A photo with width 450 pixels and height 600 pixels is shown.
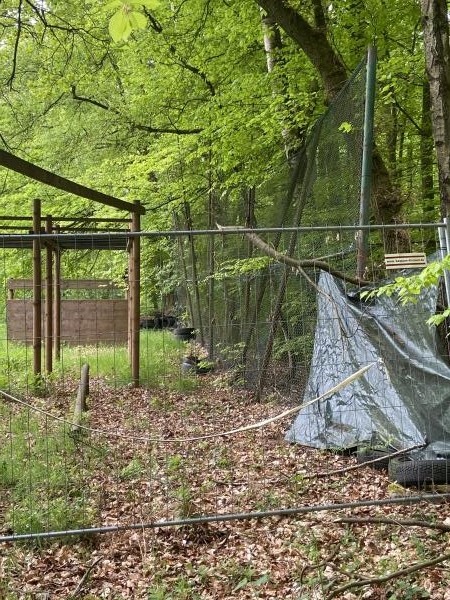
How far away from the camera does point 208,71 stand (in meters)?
10.4

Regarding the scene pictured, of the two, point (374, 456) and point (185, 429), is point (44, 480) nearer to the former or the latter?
point (185, 429)

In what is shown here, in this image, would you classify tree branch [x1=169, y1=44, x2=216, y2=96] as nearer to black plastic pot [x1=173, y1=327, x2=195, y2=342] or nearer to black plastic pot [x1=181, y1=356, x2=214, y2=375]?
black plastic pot [x1=181, y1=356, x2=214, y2=375]

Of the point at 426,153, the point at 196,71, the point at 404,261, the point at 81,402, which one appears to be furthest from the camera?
the point at 196,71

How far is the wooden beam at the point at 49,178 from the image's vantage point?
18.6 ft

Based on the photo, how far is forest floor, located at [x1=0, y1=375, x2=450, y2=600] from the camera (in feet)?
11.1

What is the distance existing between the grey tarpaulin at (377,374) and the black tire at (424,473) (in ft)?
0.83

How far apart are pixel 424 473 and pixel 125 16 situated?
399 cm

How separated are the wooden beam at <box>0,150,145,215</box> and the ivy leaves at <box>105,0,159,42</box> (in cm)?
387

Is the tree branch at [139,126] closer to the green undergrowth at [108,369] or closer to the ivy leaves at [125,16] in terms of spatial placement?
the green undergrowth at [108,369]

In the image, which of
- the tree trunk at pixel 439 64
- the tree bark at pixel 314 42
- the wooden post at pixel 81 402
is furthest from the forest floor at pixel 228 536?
the tree bark at pixel 314 42

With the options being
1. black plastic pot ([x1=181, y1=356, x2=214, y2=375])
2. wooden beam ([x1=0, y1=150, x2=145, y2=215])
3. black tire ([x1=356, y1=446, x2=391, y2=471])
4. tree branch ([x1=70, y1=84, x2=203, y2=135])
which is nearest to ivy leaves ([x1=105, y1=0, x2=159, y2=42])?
wooden beam ([x1=0, y1=150, x2=145, y2=215])

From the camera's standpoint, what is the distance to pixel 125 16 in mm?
1916

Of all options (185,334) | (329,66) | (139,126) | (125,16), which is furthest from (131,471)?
(185,334)

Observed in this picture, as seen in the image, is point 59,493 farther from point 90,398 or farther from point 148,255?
point 148,255
